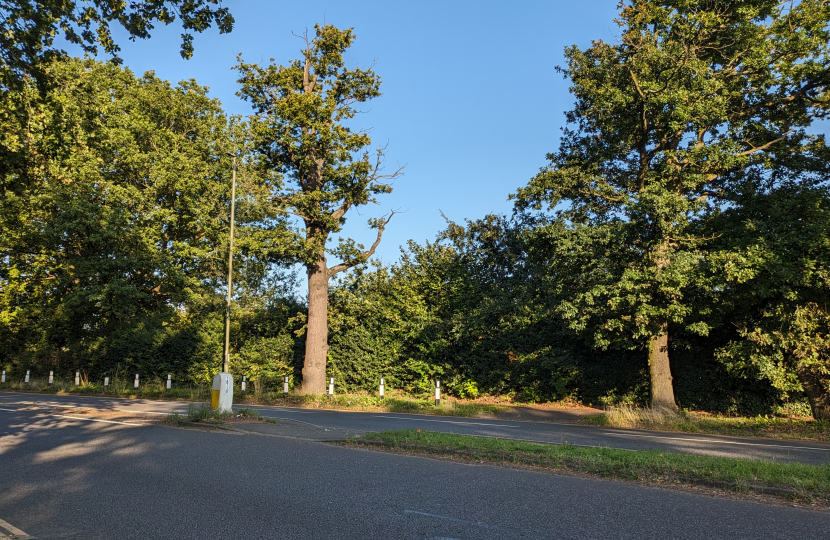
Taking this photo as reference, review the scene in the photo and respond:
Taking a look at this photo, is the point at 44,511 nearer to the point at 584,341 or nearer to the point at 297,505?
the point at 297,505

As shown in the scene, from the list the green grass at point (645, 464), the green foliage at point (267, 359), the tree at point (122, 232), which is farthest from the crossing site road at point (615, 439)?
the tree at point (122, 232)

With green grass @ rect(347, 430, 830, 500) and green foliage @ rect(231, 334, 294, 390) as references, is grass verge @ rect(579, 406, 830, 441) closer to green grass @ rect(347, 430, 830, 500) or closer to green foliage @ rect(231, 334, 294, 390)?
green grass @ rect(347, 430, 830, 500)

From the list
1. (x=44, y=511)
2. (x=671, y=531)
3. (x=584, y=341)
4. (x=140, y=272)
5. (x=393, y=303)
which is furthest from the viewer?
(x=140, y=272)

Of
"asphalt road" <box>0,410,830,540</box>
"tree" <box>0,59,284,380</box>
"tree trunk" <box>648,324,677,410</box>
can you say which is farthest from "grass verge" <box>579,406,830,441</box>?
"tree" <box>0,59,284,380</box>

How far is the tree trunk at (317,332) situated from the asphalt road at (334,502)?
46.9 feet

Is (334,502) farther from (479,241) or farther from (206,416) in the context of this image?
(479,241)

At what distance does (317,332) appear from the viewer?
23.3m

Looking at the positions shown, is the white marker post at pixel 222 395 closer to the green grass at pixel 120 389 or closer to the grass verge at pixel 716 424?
the grass verge at pixel 716 424

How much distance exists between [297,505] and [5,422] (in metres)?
11.5

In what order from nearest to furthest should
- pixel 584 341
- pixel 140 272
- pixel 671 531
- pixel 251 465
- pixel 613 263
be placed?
pixel 671 531 < pixel 251 465 < pixel 613 263 < pixel 584 341 < pixel 140 272

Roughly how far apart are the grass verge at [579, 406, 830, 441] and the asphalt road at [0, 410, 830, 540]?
29.4 feet

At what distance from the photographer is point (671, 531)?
488 centimetres

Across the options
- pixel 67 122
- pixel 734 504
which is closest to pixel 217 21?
pixel 67 122

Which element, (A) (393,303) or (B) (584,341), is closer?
(B) (584,341)
